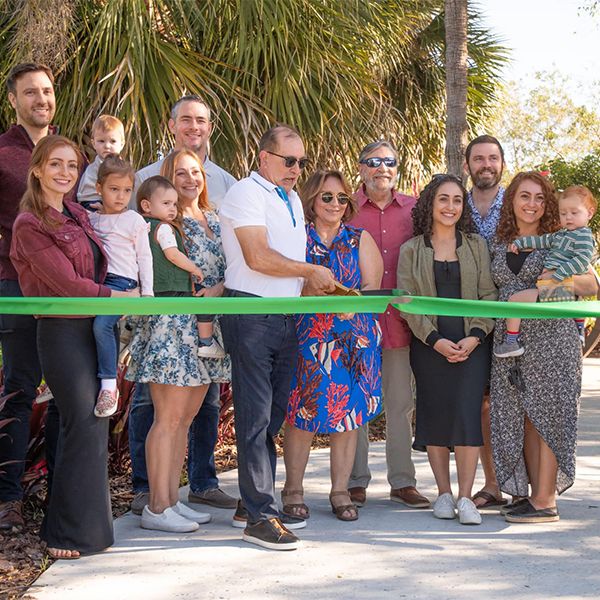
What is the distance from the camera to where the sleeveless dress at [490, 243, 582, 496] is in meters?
5.55

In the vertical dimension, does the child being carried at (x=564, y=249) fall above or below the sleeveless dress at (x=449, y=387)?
above

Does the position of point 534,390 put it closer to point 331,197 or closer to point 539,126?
point 331,197

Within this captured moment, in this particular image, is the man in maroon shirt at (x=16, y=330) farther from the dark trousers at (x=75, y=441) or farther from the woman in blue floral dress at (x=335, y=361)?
the woman in blue floral dress at (x=335, y=361)

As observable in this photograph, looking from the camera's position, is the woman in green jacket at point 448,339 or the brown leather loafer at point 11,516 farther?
the woman in green jacket at point 448,339

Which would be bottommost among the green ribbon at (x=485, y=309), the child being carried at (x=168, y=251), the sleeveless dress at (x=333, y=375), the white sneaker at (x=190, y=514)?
the white sneaker at (x=190, y=514)

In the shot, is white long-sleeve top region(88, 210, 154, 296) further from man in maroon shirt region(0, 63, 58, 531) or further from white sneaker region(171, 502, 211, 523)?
white sneaker region(171, 502, 211, 523)

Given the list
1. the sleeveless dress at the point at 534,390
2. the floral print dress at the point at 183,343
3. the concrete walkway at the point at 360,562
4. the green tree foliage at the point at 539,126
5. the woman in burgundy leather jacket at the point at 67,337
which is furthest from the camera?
the green tree foliage at the point at 539,126

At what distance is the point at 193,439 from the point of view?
20.2 feet

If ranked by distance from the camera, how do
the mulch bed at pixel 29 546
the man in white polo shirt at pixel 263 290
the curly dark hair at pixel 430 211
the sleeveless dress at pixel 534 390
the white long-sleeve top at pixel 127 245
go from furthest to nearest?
the curly dark hair at pixel 430 211, the sleeveless dress at pixel 534 390, the white long-sleeve top at pixel 127 245, the man in white polo shirt at pixel 263 290, the mulch bed at pixel 29 546

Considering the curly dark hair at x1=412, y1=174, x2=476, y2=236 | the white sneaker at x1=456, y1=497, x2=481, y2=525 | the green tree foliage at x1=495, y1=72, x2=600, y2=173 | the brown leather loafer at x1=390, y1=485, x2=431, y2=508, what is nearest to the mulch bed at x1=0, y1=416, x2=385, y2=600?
the brown leather loafer at x1=390, y1=485, x2=431, y2=508

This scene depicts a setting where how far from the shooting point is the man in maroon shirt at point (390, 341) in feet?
20.1

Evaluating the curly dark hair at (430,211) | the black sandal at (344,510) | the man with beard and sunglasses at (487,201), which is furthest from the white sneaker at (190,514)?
the curly dark hair at (430,211)

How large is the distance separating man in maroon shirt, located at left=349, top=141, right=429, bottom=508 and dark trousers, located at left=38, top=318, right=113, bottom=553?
1.75 m

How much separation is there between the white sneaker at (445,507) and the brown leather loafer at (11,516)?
2317 millimetres
